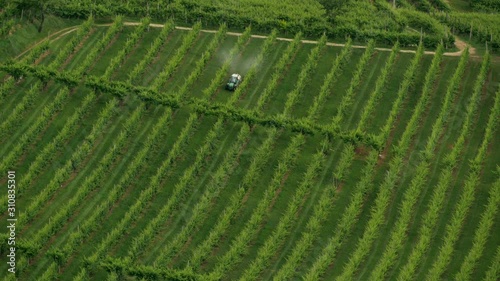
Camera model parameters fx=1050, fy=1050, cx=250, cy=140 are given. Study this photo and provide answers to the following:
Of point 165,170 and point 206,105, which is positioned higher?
point 206,105

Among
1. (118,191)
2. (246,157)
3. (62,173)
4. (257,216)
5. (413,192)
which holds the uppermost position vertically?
(413,192)

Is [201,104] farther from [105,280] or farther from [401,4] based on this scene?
[401,4]

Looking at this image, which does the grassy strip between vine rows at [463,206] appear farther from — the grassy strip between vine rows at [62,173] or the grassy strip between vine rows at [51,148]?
the grassy strip between vine rows at [51,148]

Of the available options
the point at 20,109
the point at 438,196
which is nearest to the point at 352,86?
the point at 438,196

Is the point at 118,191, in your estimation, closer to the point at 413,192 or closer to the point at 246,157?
the point at 246,157

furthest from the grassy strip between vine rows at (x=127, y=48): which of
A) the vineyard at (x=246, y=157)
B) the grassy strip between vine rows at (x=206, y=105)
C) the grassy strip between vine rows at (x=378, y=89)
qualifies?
the grassy strip between vine rows at (x=378, y=89)

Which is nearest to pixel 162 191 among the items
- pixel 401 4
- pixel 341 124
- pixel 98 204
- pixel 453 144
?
pixel 98 204

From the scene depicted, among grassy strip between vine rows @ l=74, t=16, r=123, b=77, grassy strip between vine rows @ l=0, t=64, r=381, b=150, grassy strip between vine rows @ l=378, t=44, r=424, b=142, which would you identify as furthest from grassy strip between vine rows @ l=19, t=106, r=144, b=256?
grassy strip between vine rows @ l=378, t=44, r=424, b=142
